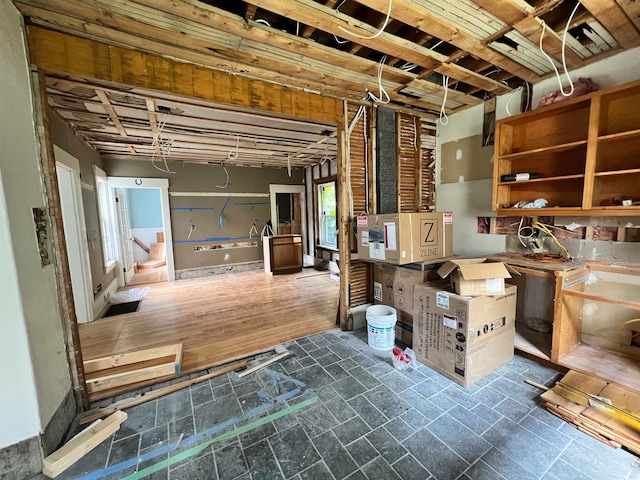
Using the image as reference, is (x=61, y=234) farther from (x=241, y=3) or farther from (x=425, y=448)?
(x=425, y=448)

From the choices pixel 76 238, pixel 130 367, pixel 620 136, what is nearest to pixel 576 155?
pixel 620 136

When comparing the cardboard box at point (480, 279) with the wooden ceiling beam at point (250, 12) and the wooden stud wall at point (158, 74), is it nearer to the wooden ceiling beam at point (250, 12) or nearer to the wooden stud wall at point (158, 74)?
the wooden stud wall at point (158, 74)

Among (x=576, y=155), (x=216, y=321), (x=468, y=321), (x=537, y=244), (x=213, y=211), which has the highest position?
(x=576, y=155)

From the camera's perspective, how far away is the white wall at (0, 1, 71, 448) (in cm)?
139

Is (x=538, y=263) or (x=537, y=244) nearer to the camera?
(x=538, y=263)

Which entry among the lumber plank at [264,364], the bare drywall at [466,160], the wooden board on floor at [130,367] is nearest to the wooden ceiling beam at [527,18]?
the bare drywall at [466,160]

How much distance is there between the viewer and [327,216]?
6508mm

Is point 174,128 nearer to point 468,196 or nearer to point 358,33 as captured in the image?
point 358,33

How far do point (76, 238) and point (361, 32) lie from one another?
3960 mm

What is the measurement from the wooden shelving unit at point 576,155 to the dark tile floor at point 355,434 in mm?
1527

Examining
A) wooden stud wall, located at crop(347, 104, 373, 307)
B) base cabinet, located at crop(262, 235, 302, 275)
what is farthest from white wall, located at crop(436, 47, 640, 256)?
base cabinet, located at crop(262, 235, 302, 275)

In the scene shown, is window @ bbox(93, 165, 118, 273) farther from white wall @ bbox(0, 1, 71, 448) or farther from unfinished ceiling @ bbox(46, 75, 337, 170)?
white wall @ bbox(0, 1, 71, 448)

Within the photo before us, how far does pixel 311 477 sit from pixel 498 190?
2.87 meters

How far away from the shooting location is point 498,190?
2729mm
